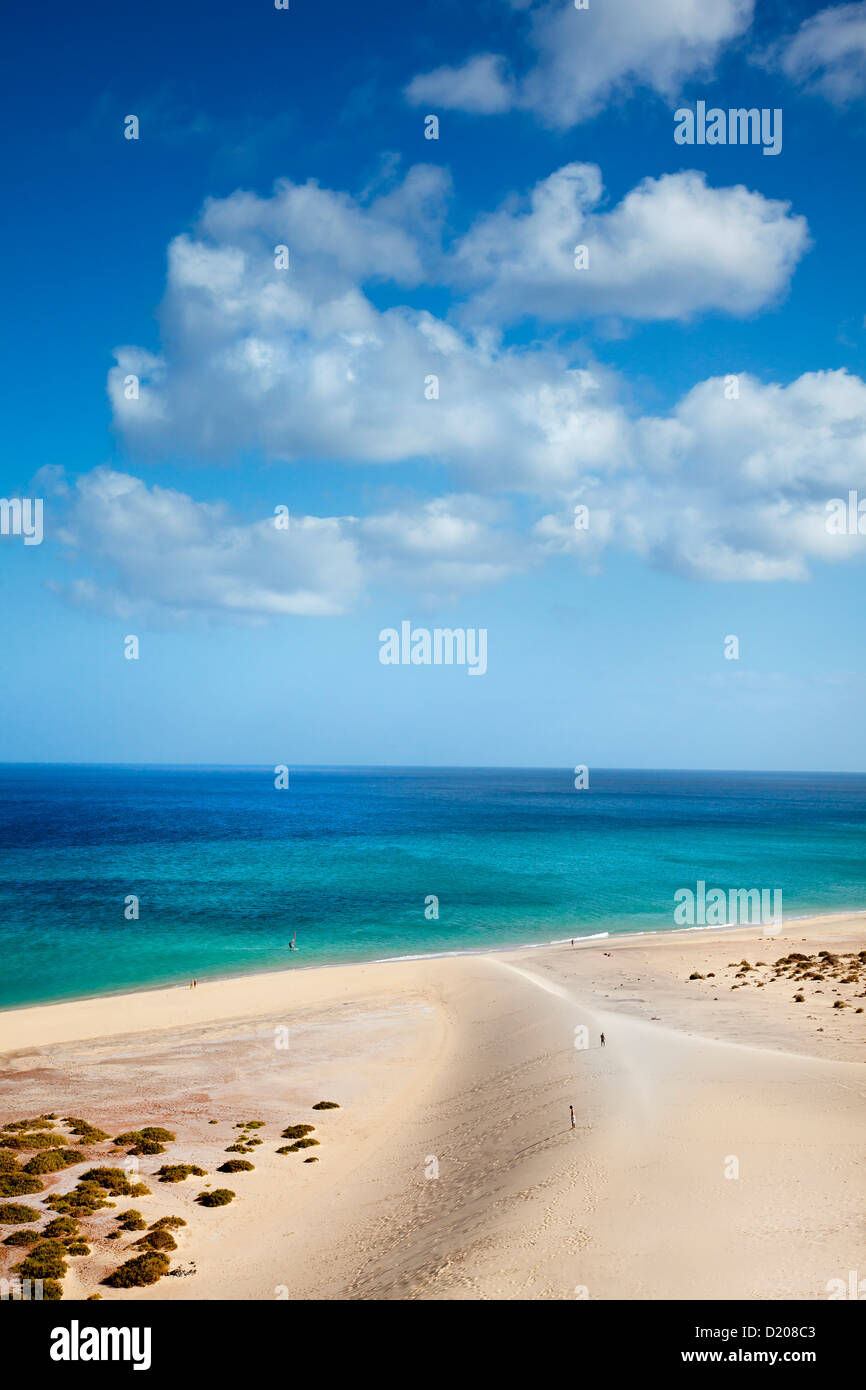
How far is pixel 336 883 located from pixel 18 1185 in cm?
5748

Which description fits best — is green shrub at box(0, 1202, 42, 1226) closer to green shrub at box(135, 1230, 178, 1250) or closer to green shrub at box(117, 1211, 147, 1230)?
green shrub at box(117, 1211, 147, 1230)

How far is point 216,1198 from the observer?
768 inches

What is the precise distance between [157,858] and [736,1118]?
271 feet

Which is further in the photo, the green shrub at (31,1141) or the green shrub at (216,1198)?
the green shrub at (31,1141)

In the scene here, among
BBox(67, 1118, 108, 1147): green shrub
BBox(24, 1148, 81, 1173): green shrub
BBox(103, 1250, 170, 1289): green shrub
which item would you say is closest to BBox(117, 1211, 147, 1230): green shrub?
BBox(103, 1250, 170, 1289): green shrub

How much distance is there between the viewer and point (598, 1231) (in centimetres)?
1582

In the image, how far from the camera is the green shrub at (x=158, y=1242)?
17000 mm

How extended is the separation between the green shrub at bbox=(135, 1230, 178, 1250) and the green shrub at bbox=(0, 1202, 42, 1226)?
10.3ft

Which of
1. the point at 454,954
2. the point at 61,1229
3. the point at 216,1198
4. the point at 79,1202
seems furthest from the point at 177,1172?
the point at 454,954

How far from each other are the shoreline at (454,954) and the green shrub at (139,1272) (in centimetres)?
2069

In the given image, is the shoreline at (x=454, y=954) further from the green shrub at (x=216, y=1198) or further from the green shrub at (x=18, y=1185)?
the green shrub at (x=216, y=1198)

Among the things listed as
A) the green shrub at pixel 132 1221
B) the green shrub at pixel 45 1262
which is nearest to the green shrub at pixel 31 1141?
the green shrub at pixel 132 1221
